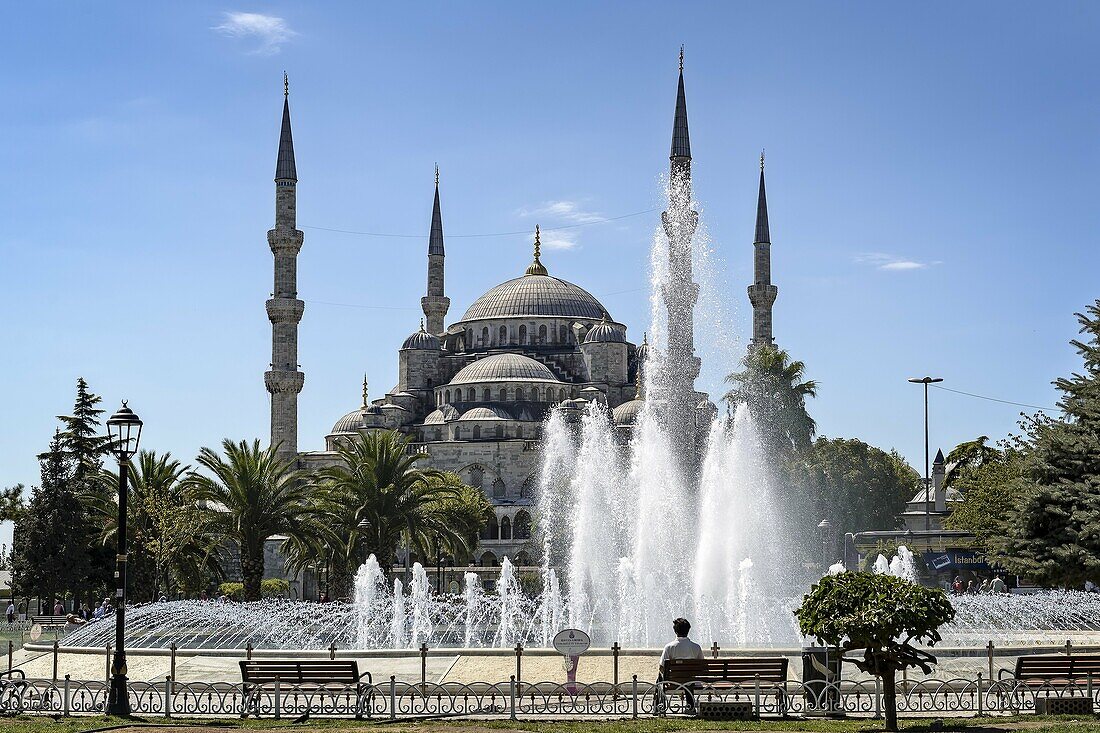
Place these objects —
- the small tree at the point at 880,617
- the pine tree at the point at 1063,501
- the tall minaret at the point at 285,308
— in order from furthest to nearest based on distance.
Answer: the tall minaret at the point at 285,308 → the pine tree at the point at 1063,501 → the small tree at the point at 880,617

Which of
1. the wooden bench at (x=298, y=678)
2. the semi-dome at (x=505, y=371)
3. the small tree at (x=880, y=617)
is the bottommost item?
the wooden bench at (x=298, y=678)

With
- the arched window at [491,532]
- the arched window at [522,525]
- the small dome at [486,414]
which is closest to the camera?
the arched window at [491,532]

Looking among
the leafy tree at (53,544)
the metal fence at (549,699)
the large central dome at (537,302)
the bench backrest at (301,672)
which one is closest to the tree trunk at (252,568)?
the leafy tree at (53,544)

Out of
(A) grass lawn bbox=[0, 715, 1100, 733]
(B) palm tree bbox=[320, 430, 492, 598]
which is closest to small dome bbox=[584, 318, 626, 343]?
(B) palm tree bbox=[320, 430, 492, 598]

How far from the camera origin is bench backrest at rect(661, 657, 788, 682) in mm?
13539

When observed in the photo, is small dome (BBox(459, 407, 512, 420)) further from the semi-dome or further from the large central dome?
the large central dome

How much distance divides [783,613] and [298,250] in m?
34.5

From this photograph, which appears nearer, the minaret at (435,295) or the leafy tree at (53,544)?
the leafy tree at (53,544)

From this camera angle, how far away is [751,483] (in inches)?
1268

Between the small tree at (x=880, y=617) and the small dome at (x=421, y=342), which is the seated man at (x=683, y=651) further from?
the small dome at (x=421, y=342)

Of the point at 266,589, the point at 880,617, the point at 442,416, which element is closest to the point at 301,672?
the point at 880,617

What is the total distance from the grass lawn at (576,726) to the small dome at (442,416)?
59.9 meters

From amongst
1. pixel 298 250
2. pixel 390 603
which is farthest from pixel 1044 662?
pixel 298 250

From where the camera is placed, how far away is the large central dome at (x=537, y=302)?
277ft
